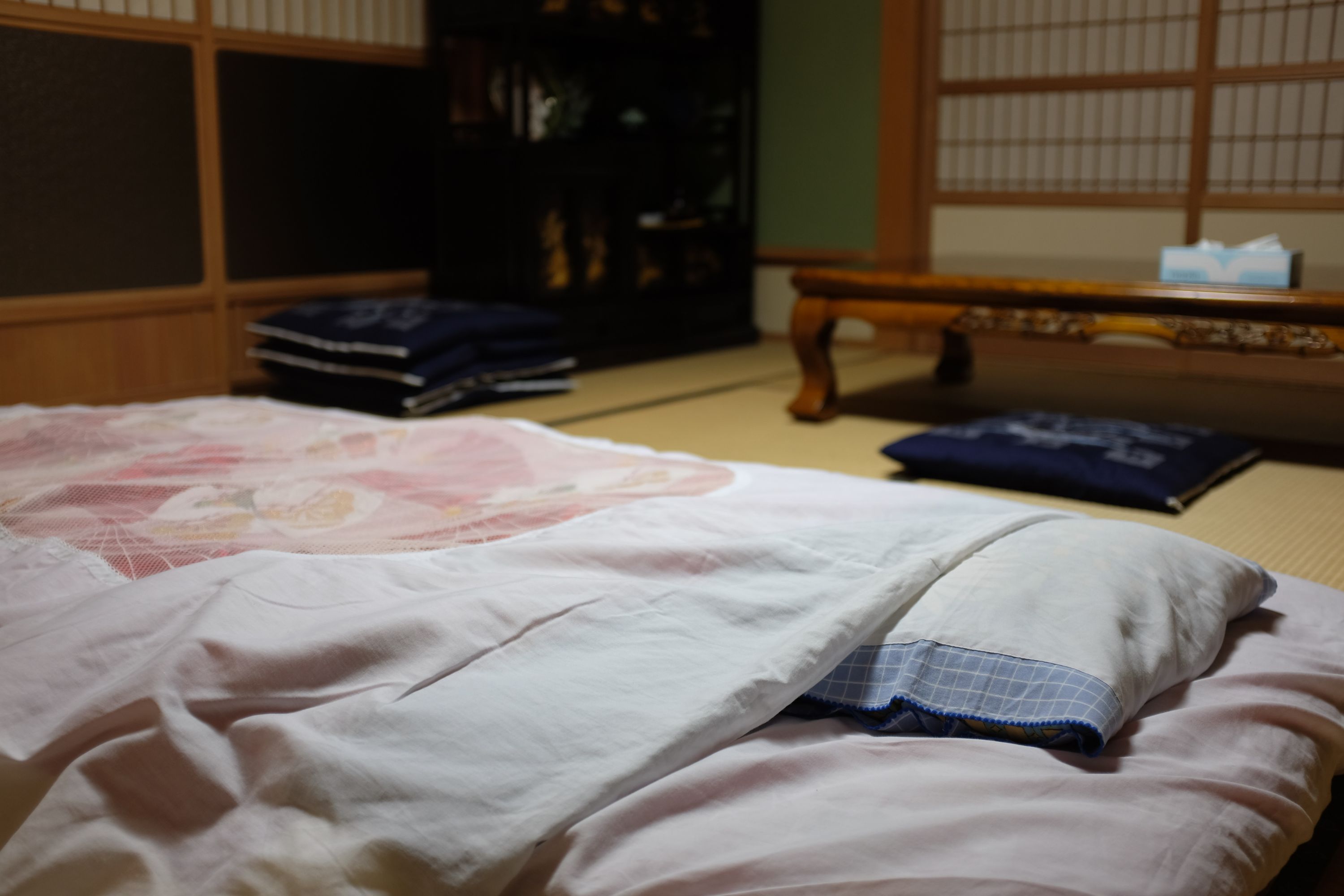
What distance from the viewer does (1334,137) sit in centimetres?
453

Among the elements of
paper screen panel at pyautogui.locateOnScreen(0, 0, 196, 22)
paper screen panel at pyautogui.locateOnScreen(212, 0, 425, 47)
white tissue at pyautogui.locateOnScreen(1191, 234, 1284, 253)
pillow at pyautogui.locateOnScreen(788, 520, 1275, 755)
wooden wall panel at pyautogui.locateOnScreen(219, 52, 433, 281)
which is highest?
paper screen panel at pyautogui.locateOnScreen(212, 0, 425, 47)

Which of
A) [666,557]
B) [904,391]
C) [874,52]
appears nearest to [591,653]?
[666,557]

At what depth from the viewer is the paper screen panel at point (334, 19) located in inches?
163

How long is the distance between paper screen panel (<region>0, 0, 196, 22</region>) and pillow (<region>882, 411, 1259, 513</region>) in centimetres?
272

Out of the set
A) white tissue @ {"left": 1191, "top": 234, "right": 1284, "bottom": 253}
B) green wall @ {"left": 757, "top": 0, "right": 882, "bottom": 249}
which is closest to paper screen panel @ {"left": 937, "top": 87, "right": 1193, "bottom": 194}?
green wall @ {"left": 757, "top": 0, "right": 882, "bottom": 249}

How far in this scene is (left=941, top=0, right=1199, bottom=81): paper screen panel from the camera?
15.7 feet

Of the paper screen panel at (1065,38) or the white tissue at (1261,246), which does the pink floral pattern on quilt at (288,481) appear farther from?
the paper screen panel at (1065,38)

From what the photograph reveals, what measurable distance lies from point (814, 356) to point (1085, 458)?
3.86 feet

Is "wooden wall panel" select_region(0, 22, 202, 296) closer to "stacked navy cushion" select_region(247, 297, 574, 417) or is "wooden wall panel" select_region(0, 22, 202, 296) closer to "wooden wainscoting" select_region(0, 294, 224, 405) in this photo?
"wooden wainscoting" select_region(0, 294, 224, 405)

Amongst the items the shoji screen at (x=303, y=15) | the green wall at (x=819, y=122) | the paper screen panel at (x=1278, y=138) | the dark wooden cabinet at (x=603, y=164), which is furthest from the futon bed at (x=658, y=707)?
the green wall at (x=819, y=122)

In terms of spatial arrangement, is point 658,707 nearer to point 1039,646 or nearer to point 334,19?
point 1039,646

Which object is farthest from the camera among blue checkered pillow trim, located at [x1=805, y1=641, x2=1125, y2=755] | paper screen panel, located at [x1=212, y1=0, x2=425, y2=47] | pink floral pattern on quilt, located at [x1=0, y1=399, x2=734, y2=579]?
paper screen panel, located at [x1=212, y1=0, x2=425, y2=47]

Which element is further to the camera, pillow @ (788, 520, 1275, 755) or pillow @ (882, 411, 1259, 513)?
pillow @ (882, 411, 1259, 513)

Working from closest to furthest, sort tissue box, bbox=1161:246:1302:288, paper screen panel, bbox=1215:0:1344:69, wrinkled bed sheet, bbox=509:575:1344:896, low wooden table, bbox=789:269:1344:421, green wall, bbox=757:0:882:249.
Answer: wrinkled bed sheet, bbox=509:575:1344:896 < low wooden table, bbox=789:269:1344:421 < tissue box, bbox=1161:246:1302:288 < paper screen panel, bbox=1215:0:1344:69 < green wall, bbox=757:0:882:249
